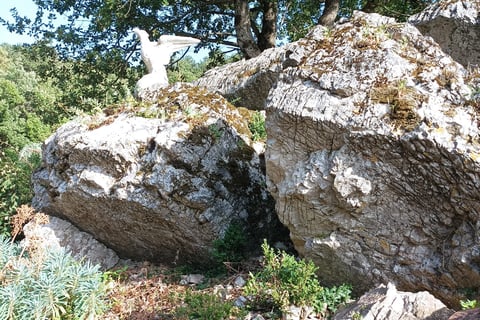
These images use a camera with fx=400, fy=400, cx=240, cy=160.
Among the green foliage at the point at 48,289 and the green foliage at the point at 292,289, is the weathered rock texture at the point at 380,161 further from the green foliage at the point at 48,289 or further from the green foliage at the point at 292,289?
the green foliage at the point at 48,289

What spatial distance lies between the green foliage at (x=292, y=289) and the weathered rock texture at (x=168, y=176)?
54.9 inches

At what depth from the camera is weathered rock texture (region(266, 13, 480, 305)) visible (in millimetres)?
3553

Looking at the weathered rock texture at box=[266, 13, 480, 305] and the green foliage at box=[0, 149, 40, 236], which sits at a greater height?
the weathered rock texture at box=[266, 13, 480, 305]

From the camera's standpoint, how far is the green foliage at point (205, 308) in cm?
420

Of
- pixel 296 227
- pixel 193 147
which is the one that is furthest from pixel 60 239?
pixel 296 227

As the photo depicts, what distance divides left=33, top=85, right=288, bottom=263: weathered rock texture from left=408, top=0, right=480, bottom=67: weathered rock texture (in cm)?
322

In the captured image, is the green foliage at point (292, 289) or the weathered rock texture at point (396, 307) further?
the green foliage at point (292, 289)

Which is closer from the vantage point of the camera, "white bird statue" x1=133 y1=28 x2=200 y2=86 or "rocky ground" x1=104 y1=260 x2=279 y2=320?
"rocky ground" x1=104 y1=260 x2=279 y2=320

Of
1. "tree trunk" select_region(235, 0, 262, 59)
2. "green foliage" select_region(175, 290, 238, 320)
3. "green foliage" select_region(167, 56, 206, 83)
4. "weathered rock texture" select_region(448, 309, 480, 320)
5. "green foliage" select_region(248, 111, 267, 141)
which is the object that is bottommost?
"green foliage" select_region(175, 290, 238, 320)

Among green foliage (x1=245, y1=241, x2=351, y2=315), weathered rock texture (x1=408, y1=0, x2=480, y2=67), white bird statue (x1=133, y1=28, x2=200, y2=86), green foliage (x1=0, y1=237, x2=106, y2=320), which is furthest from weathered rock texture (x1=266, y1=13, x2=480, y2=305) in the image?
white bird statue (x1=133, y1=28, x2=200, y2=86)

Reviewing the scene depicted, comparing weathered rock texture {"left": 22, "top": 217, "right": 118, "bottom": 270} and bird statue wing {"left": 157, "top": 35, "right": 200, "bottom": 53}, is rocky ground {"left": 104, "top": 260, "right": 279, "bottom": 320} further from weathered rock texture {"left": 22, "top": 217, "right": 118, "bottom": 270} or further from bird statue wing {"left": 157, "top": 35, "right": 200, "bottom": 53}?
bird statue wing {"left": 157, "top": 35, "right": 200, "bottom": 53}

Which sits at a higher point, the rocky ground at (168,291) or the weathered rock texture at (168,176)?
the weathered rock texture at (168,176)

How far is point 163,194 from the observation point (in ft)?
17.5

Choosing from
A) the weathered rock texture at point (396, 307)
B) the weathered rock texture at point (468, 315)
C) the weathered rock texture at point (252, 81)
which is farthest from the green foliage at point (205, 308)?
the weathered rock texture at point (252, 81)
